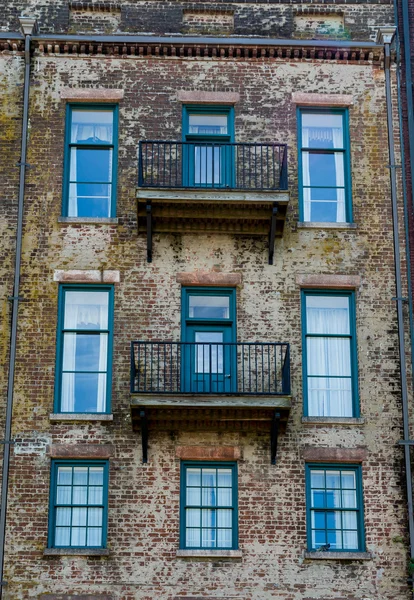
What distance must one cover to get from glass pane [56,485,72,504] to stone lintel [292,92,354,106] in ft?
30.0

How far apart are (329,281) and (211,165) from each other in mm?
3390

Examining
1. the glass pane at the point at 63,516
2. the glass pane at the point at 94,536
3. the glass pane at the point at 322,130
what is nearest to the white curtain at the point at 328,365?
the glass pane at the point at 322,130

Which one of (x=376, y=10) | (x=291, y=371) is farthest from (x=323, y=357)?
(x=376, y=10)

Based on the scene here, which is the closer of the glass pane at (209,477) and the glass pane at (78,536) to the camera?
the glass pane at (78,536)

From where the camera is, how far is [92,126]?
82.4ft

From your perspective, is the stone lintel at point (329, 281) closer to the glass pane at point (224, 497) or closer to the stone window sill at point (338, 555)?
the glass pane at point (224, 497)

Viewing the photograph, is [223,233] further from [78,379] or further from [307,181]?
[78,379]

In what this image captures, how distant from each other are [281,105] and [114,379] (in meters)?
6.76

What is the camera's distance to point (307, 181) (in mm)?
24859

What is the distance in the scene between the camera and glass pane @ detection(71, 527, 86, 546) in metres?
22.2

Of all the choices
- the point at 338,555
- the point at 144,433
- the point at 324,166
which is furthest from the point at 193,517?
the point at 324,166

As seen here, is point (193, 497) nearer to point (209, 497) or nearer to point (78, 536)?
point (209, 497)

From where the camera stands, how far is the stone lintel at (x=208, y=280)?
23797mm

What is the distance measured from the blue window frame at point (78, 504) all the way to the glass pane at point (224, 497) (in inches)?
82.6
